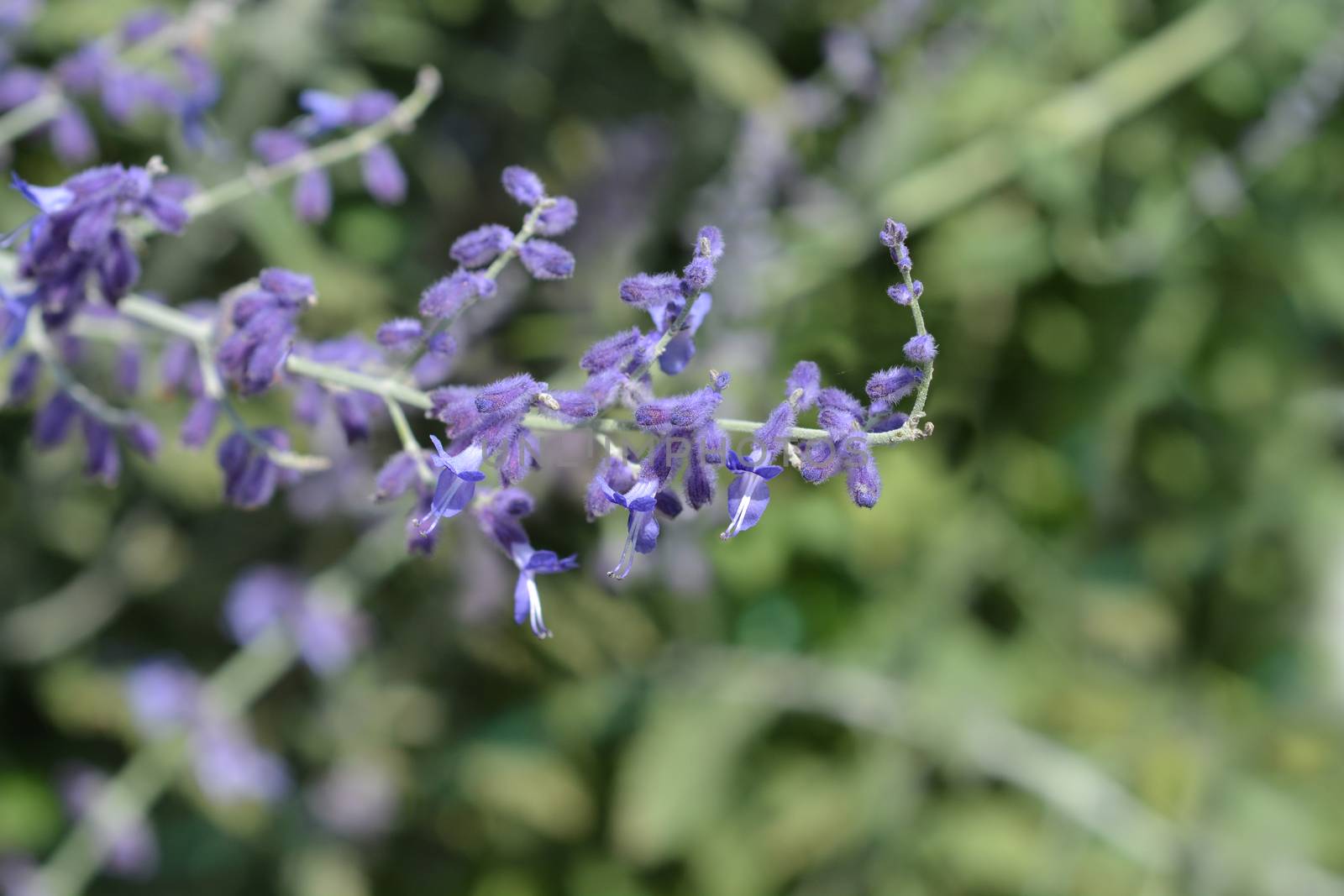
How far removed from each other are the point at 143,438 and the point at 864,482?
0.95 metres

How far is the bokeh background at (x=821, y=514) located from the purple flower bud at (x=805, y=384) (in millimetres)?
1384

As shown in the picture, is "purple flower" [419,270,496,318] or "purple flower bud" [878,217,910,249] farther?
"purple flower" [419,270,496,318]

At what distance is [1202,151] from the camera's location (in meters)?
3.52

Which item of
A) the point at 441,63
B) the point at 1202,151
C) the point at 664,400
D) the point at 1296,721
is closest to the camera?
the point at 664,400

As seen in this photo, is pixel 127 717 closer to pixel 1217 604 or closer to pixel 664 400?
pixel 664 400

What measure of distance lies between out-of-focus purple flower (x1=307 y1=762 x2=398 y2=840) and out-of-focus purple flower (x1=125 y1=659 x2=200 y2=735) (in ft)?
1.59

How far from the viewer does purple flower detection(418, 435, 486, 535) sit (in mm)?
978

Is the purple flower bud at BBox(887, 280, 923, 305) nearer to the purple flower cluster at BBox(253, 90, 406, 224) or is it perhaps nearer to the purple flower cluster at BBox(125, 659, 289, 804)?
the purple flower cluster at BBox(253, 90, 406, 224)

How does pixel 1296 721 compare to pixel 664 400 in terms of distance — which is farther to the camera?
pixel 1296 721

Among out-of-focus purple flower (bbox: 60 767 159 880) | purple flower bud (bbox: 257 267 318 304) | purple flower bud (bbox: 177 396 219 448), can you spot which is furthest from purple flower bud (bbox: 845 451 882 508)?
out-of-focus purple flower (bbox: 60 767 159 880)

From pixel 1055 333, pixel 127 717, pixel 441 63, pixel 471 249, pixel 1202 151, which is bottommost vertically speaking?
pixel 127 717

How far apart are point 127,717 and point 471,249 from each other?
2.26 m

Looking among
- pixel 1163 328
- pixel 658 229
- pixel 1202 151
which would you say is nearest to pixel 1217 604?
pixel 1163 328

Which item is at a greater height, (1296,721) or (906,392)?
(906,392)
